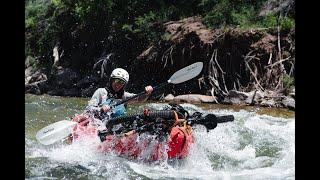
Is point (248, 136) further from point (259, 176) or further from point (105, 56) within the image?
point (105, 56)

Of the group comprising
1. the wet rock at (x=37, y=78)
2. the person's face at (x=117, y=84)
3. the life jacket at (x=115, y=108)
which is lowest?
the wet rock at (x=37, y=78)

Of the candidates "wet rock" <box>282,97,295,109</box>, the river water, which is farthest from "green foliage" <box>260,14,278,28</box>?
the river water

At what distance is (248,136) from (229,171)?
93.7 inches

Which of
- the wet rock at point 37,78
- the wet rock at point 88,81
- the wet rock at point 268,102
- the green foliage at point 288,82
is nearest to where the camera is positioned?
the wet rock at point 268,102

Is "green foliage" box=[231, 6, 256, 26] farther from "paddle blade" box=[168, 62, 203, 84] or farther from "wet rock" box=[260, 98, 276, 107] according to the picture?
"paddle blade" box=[168, 62, 203, 84]

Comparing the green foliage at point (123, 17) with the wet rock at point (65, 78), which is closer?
the green foliage at point (123, 17)

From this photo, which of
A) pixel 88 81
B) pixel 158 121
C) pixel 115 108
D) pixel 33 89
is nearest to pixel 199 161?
pixel 158 121

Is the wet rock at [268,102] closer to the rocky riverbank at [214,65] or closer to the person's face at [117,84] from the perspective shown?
the rocky riverbank at [214,65]

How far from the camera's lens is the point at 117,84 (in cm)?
608

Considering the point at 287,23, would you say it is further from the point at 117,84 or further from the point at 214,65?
the point at 117,84

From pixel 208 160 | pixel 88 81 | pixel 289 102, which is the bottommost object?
pixel 88 81

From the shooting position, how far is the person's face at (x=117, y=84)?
603 centimetres

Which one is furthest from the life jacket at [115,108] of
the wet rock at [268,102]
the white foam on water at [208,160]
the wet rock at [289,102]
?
the wet rock at [268,102]
